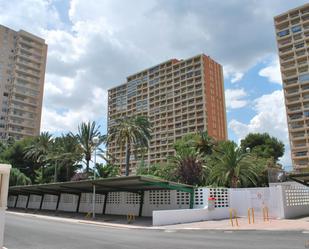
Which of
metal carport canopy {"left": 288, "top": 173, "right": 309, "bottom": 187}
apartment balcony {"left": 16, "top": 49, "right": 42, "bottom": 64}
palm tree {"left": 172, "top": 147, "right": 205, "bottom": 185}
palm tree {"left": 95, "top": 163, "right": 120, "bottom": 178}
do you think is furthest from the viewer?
apartment balcony {"left": 16, "top": 49, "right": 42, "bottom": 64}

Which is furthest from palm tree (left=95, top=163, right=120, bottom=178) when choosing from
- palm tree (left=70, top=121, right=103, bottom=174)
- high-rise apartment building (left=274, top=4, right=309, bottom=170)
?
high-rise apartment building (left=274, top=4, right=309, bottom=170)

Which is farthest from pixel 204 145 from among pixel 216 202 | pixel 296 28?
pixel 296 28

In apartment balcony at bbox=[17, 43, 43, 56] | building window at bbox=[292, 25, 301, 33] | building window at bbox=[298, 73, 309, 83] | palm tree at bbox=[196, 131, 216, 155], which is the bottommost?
palm tree at bbox=[196, 131, 216, 155]

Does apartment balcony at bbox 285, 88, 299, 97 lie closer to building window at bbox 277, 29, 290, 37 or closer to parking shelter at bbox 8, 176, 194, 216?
building window at bbox 277, 29, 290, 37

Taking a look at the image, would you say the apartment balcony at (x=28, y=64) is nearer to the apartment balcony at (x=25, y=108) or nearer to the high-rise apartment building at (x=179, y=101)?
the apartment balcony at (x=25, y=108)

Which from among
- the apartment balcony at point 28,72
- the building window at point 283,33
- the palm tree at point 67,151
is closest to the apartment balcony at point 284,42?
the building window at point 283,33

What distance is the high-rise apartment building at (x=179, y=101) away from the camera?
378ft

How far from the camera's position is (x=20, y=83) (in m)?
105

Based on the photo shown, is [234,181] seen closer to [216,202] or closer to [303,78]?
[216,202]

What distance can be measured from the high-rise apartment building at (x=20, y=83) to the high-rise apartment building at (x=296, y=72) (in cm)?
7722

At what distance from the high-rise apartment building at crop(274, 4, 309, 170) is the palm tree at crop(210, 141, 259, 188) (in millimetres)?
52379

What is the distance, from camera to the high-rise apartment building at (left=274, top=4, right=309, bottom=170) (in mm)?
83312

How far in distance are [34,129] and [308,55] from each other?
3320 inches

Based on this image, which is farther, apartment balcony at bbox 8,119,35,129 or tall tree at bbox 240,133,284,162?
apartment balcony at bbox 8,119,35,129
